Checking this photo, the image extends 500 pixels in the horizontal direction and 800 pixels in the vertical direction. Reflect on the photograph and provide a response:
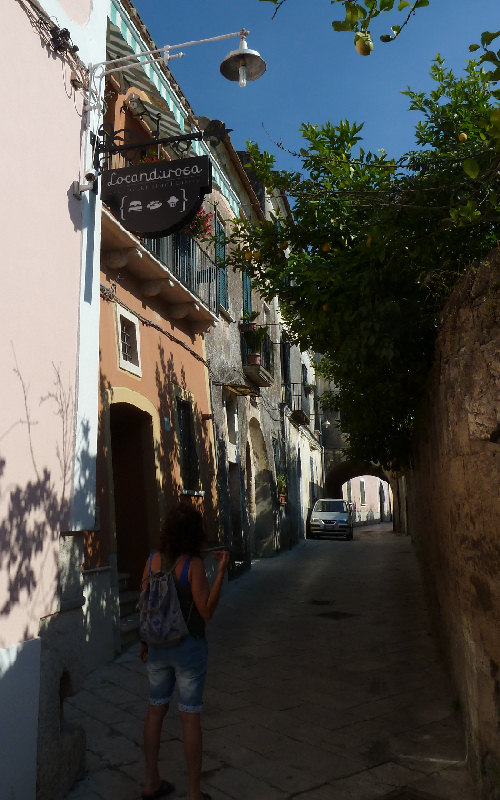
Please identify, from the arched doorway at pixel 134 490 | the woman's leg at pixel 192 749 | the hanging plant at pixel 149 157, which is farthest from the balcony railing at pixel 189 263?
the woman's leg at pixel 192 749

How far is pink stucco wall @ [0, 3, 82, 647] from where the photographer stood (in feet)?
11.7

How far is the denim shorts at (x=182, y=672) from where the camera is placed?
3453mm

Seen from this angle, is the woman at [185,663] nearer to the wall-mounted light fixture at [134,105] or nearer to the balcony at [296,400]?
the wall-mounted light fixture at [134,105]

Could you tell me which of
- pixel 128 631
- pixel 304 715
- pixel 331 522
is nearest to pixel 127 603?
pixel 128 631

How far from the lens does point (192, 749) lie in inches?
133

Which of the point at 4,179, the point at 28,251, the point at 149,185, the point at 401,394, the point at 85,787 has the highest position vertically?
the point at 149,185

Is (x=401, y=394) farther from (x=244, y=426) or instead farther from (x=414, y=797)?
(x=244, y=426)

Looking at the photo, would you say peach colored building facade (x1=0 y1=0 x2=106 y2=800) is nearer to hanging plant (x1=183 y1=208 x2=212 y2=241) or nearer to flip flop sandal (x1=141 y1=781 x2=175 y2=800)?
flip flop sandal (x1=141 y1=781 x2=175 y2=800)

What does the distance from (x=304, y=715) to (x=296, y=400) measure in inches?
754

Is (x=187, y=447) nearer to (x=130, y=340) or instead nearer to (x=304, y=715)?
(x=130, y=340)

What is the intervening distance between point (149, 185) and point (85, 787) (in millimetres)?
5248

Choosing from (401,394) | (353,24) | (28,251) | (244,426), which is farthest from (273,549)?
(353,24)

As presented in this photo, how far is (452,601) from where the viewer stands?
4.59m

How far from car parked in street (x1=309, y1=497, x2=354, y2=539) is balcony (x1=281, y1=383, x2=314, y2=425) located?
10.9ft
